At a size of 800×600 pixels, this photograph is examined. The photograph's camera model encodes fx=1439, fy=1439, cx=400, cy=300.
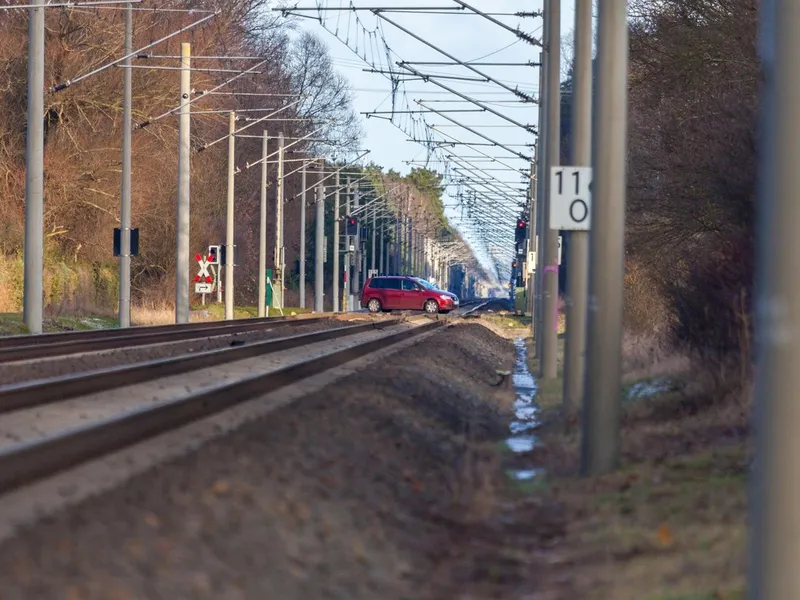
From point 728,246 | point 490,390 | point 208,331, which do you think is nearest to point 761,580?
point 728,246

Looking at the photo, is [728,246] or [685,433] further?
[728,246]

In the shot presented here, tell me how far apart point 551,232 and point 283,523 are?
16.7m

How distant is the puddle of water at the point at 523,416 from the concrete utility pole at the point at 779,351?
6.90 m

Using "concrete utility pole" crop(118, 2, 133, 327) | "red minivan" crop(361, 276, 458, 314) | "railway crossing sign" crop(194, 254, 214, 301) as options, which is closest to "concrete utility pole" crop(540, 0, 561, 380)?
"concrete utility pole" crop(118, 2, 133, 327)

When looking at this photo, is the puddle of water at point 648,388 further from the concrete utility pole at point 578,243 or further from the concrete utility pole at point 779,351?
the concrete utility pole at point 779,351

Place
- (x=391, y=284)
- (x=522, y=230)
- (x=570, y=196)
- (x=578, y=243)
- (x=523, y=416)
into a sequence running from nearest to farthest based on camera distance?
(x=570, y=196), (x=578, y=243), (x=523, y=416), (x=522, y=230), (x=391, y=284)

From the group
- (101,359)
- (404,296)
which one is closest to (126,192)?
(101,359)

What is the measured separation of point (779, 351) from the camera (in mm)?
4410

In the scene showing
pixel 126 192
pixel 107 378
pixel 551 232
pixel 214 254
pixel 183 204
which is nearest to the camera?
pixel 107 378

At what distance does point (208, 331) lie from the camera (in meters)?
37.5

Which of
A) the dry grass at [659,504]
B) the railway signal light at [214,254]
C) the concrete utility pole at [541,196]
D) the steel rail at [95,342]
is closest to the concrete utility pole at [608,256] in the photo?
the dry grass at [659,504]

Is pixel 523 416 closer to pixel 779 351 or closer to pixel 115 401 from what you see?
pixel 115 401

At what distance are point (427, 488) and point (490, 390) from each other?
11027mm

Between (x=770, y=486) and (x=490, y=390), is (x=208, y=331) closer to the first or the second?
(x=490, y=390)
